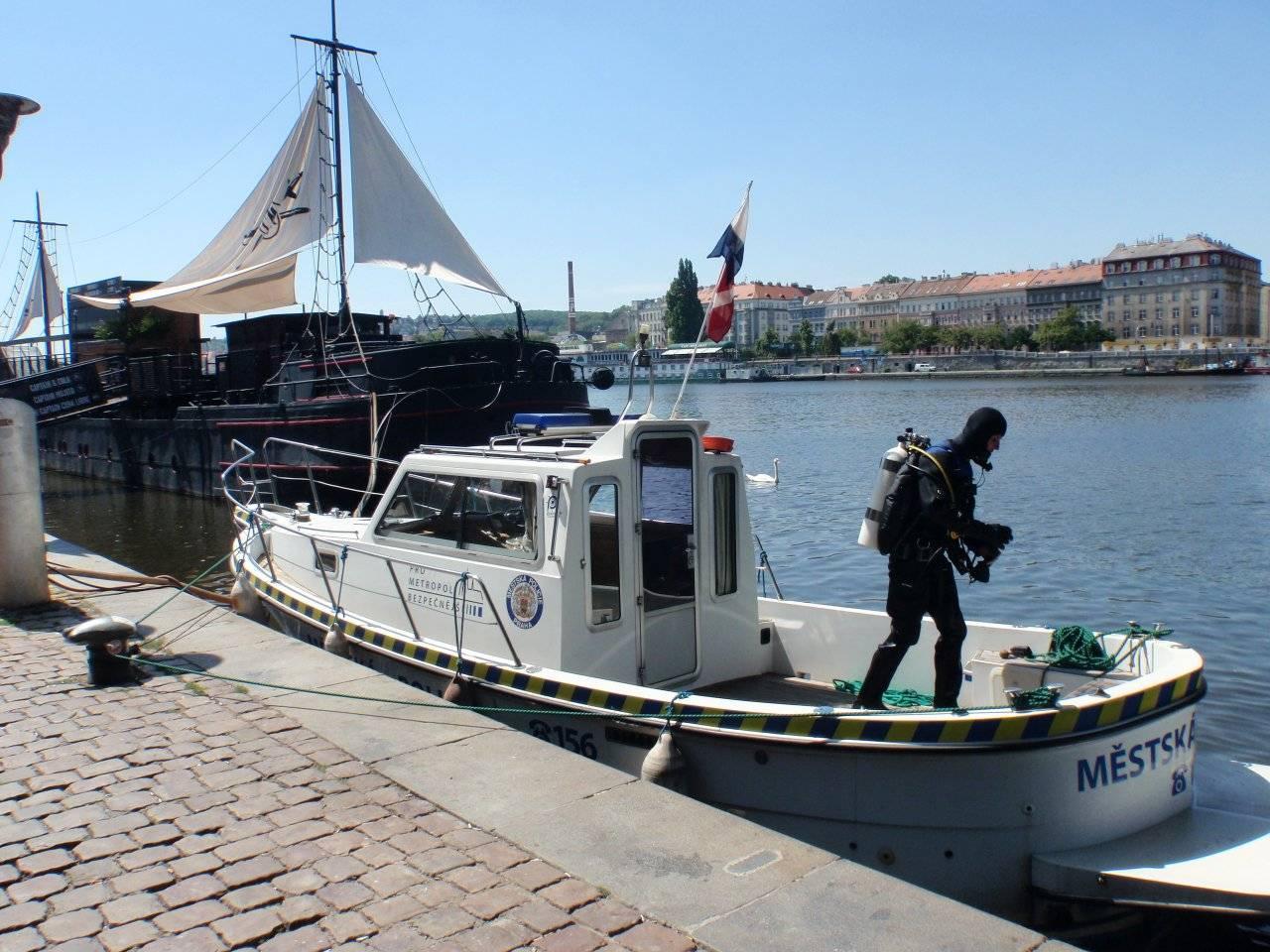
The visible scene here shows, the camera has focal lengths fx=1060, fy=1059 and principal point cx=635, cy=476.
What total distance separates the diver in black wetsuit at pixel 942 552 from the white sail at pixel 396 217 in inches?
829

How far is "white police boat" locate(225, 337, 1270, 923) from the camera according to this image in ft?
17.7

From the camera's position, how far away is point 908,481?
20.1 ft

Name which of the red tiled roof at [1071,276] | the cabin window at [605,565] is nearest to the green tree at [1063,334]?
the red tiled roof at [1071,276]

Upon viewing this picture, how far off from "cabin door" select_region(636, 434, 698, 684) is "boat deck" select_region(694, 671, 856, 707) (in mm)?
453

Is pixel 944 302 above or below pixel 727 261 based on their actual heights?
above

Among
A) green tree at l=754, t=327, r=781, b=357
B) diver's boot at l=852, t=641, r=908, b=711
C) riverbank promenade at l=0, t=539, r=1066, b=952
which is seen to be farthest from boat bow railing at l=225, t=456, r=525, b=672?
green tree at l=754, t=327, r=781, b=357

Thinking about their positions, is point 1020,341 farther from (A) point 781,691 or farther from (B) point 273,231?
(A) point 781,691

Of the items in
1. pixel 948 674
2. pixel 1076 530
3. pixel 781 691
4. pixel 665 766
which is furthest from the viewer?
pixel 1076 530

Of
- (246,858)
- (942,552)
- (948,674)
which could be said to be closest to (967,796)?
(948,674)

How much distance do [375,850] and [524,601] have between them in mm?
2753

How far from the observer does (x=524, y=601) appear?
23.6 ft

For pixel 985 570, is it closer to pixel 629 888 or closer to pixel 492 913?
pixel 629 888

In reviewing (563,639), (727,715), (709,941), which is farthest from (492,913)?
(563,639)

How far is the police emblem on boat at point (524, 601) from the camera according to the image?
23.3ft
